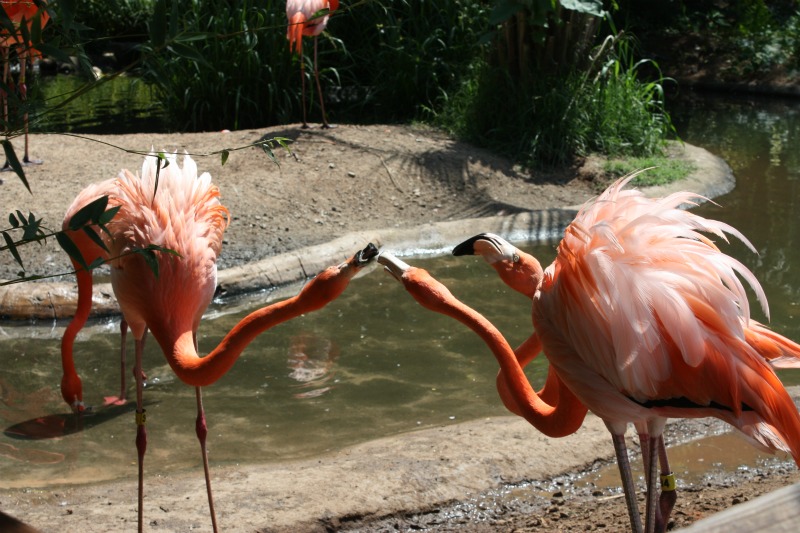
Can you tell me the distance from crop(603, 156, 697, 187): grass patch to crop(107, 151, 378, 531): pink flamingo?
14.6ft

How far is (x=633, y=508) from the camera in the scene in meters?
2.72

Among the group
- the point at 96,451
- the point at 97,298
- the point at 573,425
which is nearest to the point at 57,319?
the point at 97,298

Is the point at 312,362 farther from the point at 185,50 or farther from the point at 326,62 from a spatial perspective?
the point at 326,62

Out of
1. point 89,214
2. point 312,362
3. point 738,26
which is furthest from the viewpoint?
point 738,26

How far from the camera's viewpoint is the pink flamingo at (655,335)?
8.46 ft

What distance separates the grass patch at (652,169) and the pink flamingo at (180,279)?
175 inches

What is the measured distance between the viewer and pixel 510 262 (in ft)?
10.6

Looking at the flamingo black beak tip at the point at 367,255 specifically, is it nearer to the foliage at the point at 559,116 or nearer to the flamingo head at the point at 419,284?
the flamingo head at the point at 419,284

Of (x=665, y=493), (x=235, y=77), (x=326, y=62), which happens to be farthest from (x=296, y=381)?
(x=326, y=62)

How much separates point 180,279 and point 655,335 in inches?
67.6

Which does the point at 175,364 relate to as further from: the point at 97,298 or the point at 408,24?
the point at 408,24

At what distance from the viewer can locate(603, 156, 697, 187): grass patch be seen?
753cm

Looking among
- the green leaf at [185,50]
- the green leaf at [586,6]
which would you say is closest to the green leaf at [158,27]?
the green leaf at [185,50]

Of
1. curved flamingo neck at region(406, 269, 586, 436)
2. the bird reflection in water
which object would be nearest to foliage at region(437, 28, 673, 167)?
the bird reflection in water
